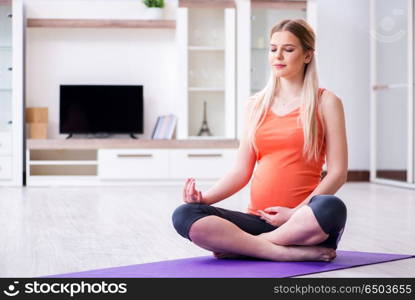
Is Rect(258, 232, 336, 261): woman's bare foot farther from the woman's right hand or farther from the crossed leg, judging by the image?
the woman's right hand

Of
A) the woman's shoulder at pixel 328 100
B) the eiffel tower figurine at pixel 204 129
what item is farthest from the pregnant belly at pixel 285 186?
the eiffel tower figurine at pixel 204 129

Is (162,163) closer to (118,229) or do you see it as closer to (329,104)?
(118,229)

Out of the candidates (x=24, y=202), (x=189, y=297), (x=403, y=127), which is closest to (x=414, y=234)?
(x=189, y=297)

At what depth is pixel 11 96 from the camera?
676cm

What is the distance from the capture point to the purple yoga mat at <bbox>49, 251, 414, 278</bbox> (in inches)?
88.2

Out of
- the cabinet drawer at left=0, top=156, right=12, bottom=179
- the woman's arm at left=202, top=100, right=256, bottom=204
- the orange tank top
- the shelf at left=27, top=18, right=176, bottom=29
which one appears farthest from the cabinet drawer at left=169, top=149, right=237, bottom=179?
the orange tank top

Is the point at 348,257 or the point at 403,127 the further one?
the point at 403,127

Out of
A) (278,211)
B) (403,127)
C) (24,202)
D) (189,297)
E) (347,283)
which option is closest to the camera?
(189,297)

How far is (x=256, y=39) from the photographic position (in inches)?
278

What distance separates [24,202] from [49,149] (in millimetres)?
1898

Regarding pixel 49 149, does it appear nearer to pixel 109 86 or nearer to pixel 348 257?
pixel 109 86

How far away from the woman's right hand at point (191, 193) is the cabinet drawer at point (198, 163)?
4383 millimetres

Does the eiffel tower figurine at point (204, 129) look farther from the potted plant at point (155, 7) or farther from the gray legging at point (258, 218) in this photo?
the gray legging at point (258, 218)

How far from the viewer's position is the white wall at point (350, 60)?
734 cm
